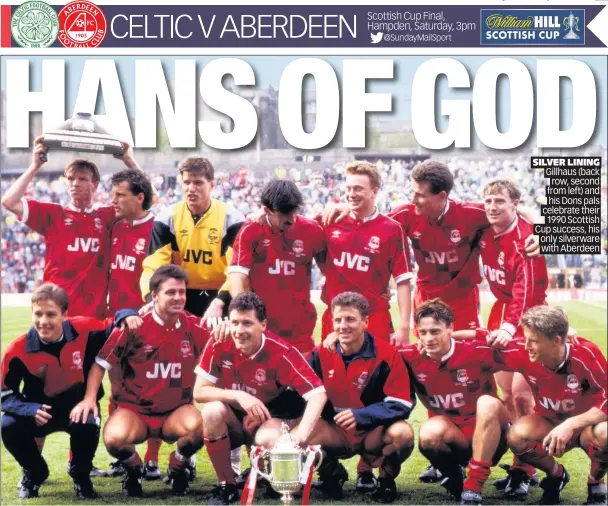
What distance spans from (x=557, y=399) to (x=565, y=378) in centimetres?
13

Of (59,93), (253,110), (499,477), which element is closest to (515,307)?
(499,477)

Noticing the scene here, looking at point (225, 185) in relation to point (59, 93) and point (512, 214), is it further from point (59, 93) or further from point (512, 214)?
point (512, 214)

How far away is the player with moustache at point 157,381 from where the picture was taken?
5.04 metres

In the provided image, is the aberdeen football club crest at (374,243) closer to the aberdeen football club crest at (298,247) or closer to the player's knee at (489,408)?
the aberdeen football club crest at (298,247)

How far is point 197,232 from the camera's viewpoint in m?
5.48

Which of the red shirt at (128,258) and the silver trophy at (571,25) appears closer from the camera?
the silver trophy at (571,25)

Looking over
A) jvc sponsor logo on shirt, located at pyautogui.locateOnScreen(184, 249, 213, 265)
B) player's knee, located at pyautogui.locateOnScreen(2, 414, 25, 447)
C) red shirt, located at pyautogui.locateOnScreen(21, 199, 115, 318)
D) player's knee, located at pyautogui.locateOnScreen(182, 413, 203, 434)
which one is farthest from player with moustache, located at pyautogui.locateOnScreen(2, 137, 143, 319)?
player's knee, located at pyautogui.locateOnScreen(182, 413, 203, 434)

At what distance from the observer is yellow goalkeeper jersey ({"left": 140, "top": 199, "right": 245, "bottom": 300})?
18.0 feet

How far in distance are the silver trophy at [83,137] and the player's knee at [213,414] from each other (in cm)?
168

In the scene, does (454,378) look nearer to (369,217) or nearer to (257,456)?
(369,217)

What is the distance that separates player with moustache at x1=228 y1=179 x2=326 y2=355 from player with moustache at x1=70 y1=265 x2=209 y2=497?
37cm

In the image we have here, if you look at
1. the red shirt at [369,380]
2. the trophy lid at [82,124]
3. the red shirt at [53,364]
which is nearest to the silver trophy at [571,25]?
the red shirt at [369,380]

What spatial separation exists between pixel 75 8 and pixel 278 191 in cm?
165

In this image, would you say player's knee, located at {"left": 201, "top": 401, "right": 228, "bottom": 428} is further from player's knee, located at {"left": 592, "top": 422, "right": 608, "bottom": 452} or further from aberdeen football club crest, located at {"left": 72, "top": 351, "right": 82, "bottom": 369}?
player's knee, located at {"left": 592, "top": 422, "right": 608, "bottom": 452}
